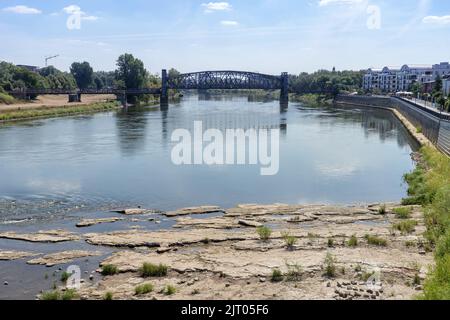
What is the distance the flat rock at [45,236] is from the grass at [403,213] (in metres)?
8.15

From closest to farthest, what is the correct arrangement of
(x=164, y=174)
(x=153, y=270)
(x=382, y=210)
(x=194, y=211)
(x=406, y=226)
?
(x=153, y=270) → (x=406, y=226) → (x=382, y=210) → (x=194, y=211) → (x=164, y=174)

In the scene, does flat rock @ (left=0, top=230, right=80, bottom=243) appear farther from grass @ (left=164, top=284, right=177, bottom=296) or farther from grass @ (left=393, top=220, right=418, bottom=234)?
grass @ (left=393, top=220, right=418, bottom=234)

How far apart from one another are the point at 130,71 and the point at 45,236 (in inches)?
2732

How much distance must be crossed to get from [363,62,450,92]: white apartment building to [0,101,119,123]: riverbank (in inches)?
2180

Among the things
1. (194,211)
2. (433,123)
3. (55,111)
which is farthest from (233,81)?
Answer: (194,211)

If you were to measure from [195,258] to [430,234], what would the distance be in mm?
5096

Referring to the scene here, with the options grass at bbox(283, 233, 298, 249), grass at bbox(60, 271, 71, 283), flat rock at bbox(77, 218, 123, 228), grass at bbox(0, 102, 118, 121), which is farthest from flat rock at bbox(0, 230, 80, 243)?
grass at bbox(0, 102, 118, 121)

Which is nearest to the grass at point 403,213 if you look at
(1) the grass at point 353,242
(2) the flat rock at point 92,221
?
(1) the grass at point 353,242

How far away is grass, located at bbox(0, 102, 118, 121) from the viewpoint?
146 feet

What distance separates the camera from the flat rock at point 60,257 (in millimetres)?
10172

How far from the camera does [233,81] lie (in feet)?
297

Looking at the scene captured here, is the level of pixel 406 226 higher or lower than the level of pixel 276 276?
higher

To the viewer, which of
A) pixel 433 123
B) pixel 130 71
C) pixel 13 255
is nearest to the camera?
pixel 13 255

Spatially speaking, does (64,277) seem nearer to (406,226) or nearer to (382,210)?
(406,226)
